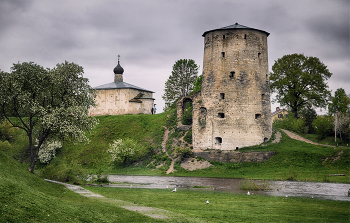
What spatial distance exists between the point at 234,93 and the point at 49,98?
24599 mm

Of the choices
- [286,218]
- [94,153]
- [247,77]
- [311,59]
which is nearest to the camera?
[286,218]

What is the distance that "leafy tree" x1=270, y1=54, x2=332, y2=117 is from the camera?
52.8 metres

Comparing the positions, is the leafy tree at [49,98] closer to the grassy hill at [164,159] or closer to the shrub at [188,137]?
the grassy hill at [164,159]

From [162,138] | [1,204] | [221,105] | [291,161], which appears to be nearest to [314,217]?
[1,204]

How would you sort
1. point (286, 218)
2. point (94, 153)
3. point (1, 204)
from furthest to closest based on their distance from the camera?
point (94, 153) → point (286, 218) → point (1, 204)

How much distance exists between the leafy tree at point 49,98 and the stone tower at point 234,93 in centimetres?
2079

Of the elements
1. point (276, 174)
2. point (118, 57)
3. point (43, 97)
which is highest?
point (118, 57)

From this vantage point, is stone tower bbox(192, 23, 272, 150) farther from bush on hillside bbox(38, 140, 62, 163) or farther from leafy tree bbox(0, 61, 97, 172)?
leafy tree bbox(0, 61, 97, 172)

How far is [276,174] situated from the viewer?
33.8 metres

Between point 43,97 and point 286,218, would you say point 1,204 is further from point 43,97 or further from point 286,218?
point 43,97

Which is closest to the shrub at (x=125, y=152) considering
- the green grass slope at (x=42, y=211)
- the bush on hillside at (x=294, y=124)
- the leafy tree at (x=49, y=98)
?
the leafy tree at (x=49, y=98)

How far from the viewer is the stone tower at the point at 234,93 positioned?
4338cm

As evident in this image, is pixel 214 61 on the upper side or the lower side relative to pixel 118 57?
lower

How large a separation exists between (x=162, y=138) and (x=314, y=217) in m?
38.4
